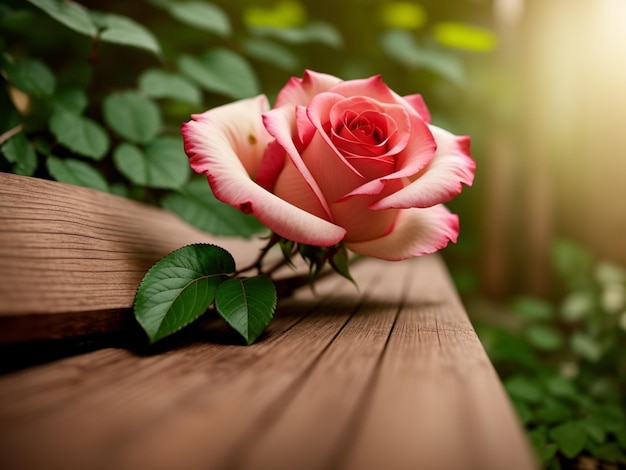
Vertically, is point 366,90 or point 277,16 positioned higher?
point 277,16

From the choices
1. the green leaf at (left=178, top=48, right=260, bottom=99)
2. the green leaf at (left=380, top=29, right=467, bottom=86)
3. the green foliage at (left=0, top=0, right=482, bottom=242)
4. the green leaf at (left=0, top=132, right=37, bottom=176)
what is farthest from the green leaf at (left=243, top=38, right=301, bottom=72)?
the green leaf at (left=0, top=132, right=37, bottom=176)

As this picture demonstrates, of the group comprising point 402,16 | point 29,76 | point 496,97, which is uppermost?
point 402,16

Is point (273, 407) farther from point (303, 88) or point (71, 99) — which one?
point (71, 99)

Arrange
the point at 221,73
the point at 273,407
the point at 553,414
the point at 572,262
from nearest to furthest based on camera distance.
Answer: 1. the point at 273,407
2. the point at 553,414
3. the point at 221,73
4. the point at 572,262

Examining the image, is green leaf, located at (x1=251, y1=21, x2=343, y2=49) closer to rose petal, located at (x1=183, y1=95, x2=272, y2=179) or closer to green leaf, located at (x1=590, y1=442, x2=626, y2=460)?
rose petal, located at (x1=183, y1=95, x2=272, y2=179)

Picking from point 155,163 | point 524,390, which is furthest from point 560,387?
point 155,163

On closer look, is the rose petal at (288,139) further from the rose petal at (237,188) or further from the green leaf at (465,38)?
the green leaf at (465,38)

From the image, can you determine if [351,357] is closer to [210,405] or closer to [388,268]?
[210,405]
